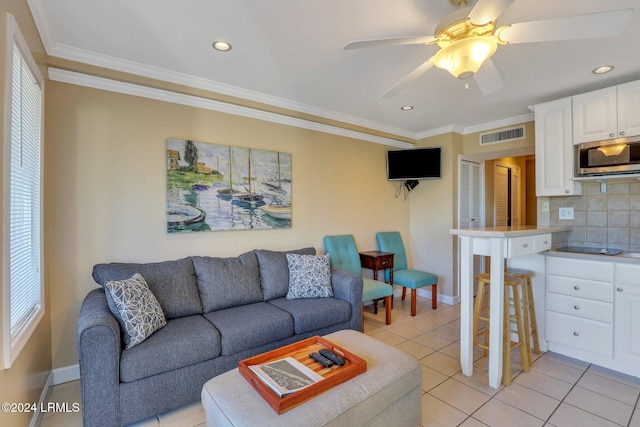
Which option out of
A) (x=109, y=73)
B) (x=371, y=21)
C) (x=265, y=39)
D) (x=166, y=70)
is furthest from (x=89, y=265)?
(x=371, y=21)

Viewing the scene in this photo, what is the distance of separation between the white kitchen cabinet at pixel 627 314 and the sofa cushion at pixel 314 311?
2129 mm

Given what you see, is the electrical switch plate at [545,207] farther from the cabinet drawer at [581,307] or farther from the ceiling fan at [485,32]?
the ceiling fan at [485,32]

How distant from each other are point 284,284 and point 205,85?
2.00 meters

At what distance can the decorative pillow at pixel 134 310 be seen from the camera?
1.88 m

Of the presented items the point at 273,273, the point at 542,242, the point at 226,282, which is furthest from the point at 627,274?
the point at 226,282

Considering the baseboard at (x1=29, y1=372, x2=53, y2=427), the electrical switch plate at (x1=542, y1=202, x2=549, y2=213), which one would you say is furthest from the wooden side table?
the baseboard at (x1=29, y1=372, x2=53, y2=427)

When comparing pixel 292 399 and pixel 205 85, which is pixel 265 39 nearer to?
pixel 205 85

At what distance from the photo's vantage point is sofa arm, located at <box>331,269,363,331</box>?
282 cm

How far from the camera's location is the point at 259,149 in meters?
3.19

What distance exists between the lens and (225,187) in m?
2.96

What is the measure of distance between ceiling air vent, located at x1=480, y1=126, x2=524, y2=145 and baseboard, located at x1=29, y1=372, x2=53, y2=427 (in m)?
5.07

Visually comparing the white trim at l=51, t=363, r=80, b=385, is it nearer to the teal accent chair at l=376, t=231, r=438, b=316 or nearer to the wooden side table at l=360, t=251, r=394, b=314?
the wooden side table at l=360, t=251, r=394, b=314

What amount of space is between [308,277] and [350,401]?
155 cm

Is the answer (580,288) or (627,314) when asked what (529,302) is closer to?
A: (580,288)
